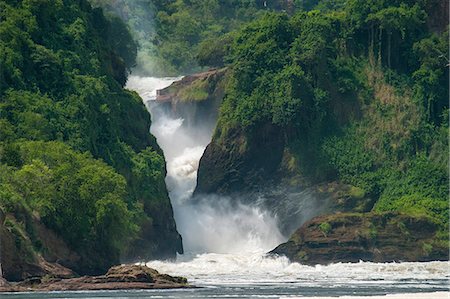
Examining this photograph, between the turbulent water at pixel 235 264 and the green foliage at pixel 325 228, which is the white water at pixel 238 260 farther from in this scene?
the green foliage at pixel 325 228

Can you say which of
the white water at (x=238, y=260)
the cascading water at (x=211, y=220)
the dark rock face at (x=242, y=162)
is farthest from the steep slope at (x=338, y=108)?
the white water at (x=238, y=260)

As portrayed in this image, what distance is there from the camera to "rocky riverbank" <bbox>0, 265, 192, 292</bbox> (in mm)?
105875

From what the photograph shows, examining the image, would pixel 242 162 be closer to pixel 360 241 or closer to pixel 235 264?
pixel 360 241

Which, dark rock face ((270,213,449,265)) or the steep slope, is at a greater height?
the steep slope

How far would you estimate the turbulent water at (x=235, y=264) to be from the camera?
4146 inches

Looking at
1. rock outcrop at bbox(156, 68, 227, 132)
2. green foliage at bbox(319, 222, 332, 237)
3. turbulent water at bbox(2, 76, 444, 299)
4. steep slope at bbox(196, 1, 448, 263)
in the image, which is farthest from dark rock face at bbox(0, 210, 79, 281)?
rock outcrop at bbox(156, 68, 227, 132)

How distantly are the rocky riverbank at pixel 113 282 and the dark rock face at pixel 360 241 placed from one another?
92.7 ft

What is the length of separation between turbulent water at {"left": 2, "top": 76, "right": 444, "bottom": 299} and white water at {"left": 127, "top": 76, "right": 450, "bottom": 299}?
2.0 inches

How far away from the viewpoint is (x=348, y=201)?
150 meters

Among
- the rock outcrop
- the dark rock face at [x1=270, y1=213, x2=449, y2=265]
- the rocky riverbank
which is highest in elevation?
the rock outcrop

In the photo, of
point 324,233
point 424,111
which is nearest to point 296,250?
point 324,233

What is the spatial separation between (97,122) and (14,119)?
8894mm

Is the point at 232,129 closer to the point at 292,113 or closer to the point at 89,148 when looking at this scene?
the point at 292,113

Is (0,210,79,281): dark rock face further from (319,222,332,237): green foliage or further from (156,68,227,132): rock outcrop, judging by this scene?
(156,68,227,132): rock outcrop
